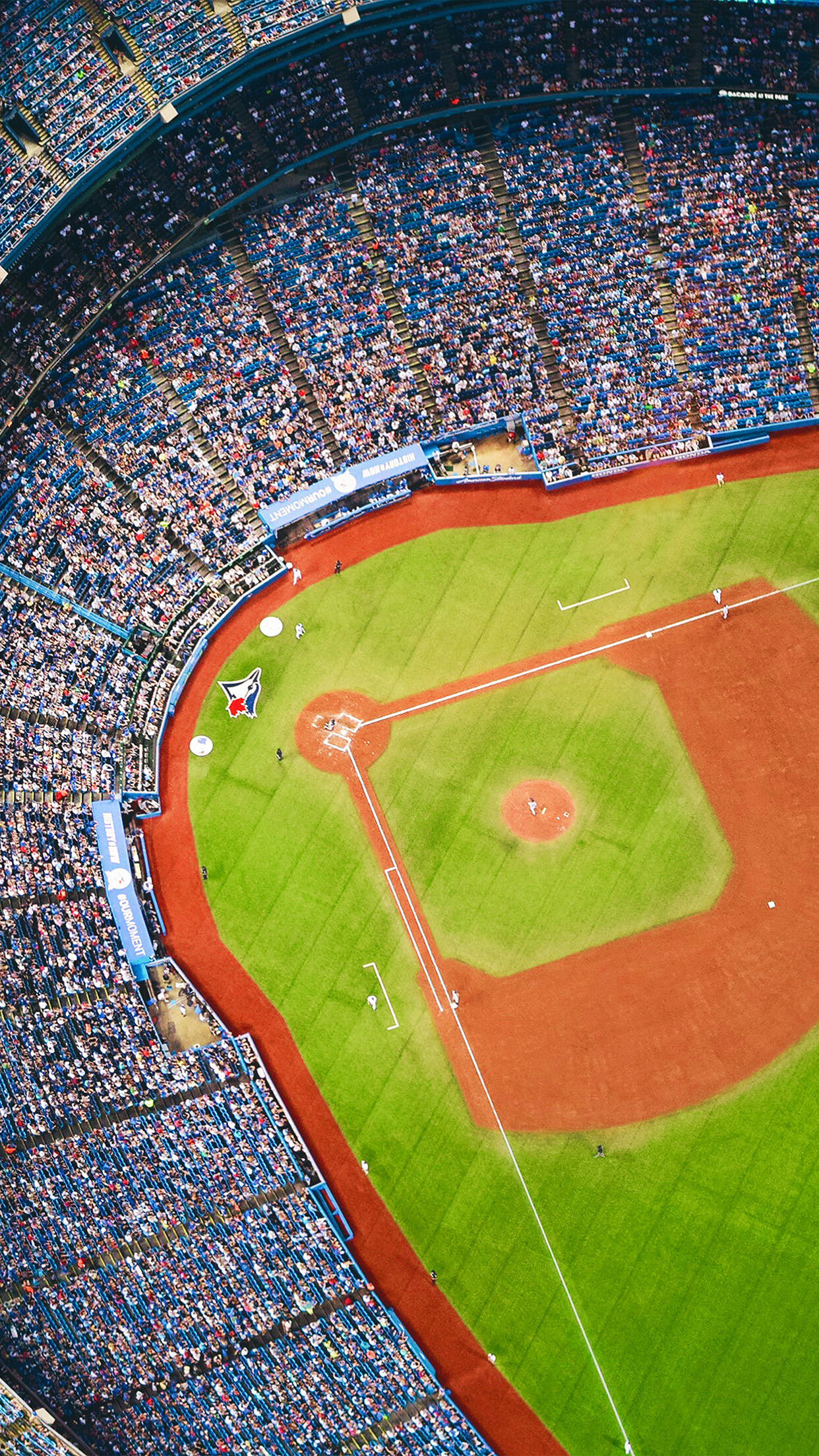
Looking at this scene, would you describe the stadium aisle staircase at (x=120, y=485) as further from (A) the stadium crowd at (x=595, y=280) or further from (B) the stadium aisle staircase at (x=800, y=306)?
(B) the stadium aisle staircase at (x=800, y=306)

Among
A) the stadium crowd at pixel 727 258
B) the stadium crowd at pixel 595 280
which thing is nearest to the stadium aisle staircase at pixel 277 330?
the stadium crowd at pixel 595 280

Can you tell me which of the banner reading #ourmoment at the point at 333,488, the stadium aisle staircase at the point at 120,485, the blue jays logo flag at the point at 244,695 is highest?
the banner reading #ourmoment at the point at 333,488

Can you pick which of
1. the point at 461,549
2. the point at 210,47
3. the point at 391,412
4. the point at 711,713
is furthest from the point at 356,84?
the point at 711,713

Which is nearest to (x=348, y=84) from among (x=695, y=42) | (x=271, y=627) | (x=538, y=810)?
(x=695, y=42)

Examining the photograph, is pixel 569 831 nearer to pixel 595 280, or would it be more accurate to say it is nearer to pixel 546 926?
pixel 546 926

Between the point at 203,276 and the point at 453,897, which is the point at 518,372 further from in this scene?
the point at 453,897

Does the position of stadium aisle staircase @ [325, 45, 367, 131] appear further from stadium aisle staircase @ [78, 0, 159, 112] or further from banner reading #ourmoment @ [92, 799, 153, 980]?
banner reading #ourmoment @ [92, 799, 153, 980]

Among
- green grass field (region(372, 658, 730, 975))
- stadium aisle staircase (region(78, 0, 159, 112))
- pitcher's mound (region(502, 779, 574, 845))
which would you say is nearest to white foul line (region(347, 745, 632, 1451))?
green grass field (region(372, 658, 730, 975))
